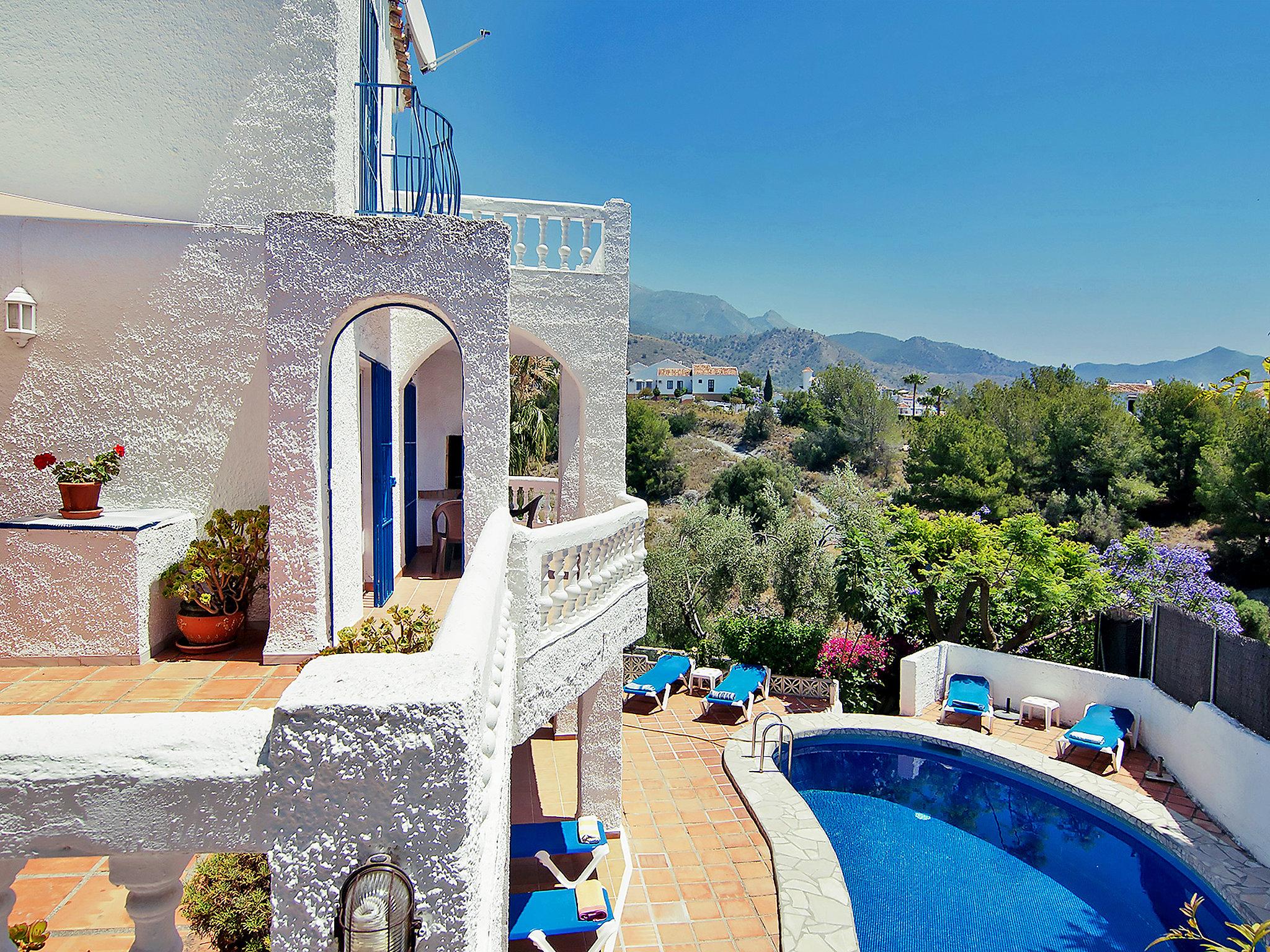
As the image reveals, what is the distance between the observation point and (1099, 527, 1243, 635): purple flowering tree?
55.8 ft

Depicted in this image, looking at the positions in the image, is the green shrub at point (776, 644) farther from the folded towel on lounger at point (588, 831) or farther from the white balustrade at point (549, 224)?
the white balustrade at point (549, 224)

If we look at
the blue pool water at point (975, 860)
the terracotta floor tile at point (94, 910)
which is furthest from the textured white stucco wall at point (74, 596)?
the blue pool water at point (975, 860)

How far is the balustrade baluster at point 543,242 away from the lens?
9.34 metres

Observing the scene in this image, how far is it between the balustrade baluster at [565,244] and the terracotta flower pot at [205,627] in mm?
5706

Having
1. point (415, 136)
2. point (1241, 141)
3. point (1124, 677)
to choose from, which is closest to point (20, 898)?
→ point (415, 136)

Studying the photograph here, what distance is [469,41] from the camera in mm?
11500

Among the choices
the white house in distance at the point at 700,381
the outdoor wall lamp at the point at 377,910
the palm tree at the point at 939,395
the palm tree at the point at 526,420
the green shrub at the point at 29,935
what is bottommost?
the green shrub at the point at 29,935

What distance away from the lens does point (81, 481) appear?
6.63 m

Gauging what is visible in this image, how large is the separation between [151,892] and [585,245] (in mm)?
8883

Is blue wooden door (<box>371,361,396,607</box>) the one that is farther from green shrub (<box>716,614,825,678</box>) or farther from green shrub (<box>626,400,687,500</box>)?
green shrub (<box>626,400,687,500</box>)

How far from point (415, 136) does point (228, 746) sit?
314 inches

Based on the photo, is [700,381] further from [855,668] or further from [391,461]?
[391,461]

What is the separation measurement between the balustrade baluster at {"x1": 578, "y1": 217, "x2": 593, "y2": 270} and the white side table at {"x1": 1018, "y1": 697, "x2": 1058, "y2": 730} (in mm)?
12295

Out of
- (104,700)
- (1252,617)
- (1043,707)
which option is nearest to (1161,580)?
(1043,707)
